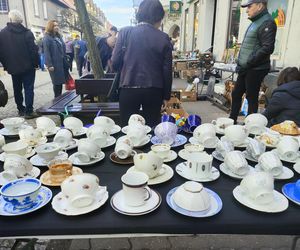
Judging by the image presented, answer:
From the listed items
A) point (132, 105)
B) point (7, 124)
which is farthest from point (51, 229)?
point (132, 105)

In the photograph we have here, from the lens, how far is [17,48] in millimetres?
4086

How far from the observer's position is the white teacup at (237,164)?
1.06 meters

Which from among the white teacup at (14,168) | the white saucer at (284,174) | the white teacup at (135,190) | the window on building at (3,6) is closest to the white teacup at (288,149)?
the white saucer at (284,174)

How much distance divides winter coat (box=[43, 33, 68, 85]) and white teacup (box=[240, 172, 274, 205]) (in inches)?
172

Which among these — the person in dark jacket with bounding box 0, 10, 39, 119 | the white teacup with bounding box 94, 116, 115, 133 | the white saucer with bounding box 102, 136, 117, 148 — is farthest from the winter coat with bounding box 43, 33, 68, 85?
the white saucer with bounding box 102, 136, 117, 148

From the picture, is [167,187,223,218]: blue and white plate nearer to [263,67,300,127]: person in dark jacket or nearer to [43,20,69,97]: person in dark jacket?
[263,67,300,127]: person in dark jacket

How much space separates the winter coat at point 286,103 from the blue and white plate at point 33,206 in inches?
77.8

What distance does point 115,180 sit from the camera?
1.08 metres

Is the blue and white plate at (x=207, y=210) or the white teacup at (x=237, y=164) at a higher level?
the white teacup at (x=237, y=164)

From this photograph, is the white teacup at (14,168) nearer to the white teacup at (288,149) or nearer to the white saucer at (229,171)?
the white saucer at (229,171)

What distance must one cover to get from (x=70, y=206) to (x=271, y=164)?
0.78 meters

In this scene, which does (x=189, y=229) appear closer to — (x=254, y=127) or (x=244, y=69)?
(x=254, y=127)

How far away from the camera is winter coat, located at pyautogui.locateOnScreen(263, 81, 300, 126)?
2.19 meters

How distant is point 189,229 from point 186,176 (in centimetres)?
27
